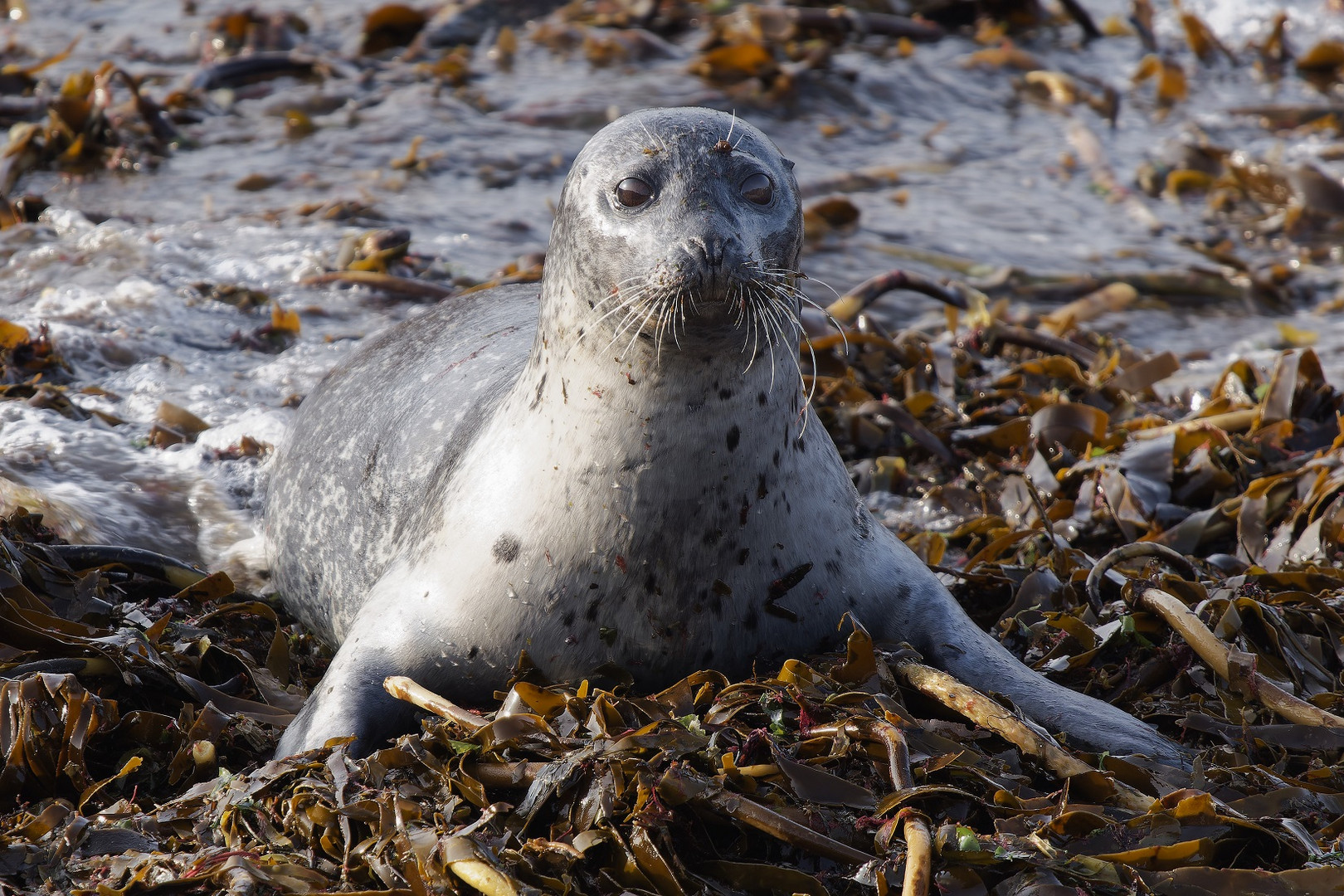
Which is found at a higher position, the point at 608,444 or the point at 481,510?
the point at 608,444

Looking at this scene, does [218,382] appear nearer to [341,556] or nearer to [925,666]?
[341,556]

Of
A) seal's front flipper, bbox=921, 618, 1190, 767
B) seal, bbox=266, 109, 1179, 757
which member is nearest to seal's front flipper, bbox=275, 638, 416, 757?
seal, bbox=266, 109, 1179, 757

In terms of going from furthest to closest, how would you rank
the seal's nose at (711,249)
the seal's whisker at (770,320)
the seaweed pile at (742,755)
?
the seal's whisker at (770,320), the seal's nose at (711,249), the seaweed pile at (742,755)

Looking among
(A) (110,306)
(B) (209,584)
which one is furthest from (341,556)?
(A) (110,306)

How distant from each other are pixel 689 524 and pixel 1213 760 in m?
1.10

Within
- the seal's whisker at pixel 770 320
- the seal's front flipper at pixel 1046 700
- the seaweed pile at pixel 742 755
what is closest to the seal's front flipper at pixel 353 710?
the seaweed pile at pixel 742 755

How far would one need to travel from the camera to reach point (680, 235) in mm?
2453

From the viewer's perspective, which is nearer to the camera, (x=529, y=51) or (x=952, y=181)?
(x=952, y=181)

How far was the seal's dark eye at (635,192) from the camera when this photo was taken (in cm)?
258

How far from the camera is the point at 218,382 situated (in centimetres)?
506

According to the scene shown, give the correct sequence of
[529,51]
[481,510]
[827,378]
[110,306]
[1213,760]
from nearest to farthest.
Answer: [1213,760], [481,510], [827,378], [110,306], [529,51]

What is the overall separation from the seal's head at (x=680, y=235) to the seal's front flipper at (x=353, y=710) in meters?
0.84

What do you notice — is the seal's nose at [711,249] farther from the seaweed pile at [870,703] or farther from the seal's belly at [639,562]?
the seaweed pile at [870,703]

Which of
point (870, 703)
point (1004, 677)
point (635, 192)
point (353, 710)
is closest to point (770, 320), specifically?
point (635, 192)
